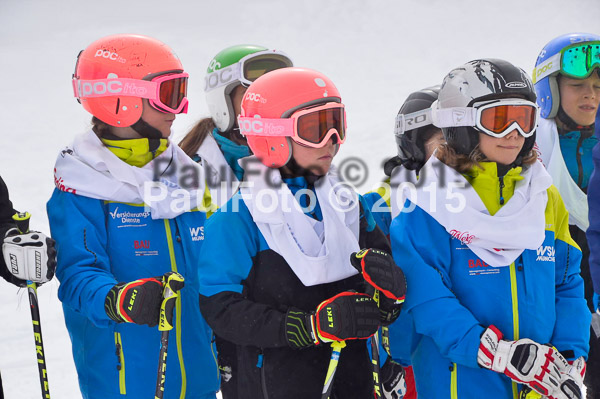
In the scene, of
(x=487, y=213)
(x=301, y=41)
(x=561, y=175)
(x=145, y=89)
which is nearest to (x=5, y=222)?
(x=145, y=89)

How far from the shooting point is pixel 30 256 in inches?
111

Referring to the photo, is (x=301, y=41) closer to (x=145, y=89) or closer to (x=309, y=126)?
(x=145, y=89)

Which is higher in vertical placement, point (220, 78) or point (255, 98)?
point (220, 78)

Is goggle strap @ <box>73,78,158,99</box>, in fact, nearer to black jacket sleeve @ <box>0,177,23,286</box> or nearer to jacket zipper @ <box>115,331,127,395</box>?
black jacket sleeve @ <box>0,177,23,286</box>

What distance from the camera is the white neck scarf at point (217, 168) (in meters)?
3.91

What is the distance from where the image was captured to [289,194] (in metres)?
2.74

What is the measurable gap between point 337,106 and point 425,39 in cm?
986

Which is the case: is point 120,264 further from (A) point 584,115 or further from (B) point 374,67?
(B) point 374,67

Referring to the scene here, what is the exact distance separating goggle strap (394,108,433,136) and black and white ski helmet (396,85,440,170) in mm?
14

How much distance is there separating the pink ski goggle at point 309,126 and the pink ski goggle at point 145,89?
24.7 inches

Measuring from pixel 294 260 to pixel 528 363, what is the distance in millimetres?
908

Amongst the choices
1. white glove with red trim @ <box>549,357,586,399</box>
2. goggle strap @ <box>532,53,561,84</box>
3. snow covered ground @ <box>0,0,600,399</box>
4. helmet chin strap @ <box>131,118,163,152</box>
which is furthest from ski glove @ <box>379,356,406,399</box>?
snow covered ground @ <box>0,0,600,399</box>

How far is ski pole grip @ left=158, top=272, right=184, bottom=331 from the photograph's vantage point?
275 cm

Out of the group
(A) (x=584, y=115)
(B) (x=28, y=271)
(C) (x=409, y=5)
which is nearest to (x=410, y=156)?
(A) (x=584, y=115)
